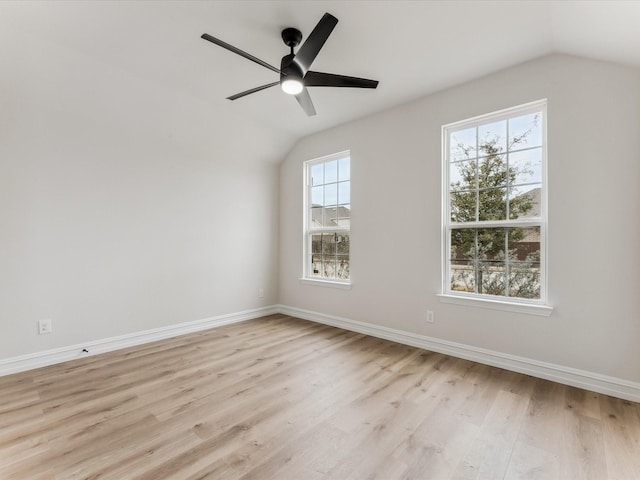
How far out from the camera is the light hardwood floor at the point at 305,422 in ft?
5.41

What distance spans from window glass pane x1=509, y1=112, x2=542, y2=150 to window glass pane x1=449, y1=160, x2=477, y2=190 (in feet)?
1.27

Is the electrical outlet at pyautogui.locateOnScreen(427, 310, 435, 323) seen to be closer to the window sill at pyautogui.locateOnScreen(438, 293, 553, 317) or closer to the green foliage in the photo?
the window sill at pyautogui.locateOnScreen(438, 293, 553, 317)

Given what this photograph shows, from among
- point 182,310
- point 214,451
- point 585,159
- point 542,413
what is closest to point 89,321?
point 182,310

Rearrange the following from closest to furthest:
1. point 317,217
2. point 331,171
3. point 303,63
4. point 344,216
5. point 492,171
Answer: point 303,63 < point 492,171 < point 344,216 < point 331,171 < point 317,217

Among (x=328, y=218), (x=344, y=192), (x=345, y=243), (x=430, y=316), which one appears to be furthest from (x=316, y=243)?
(x=430, y=316)

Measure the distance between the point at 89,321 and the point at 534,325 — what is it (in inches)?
169

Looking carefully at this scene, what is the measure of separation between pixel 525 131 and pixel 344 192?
215cm

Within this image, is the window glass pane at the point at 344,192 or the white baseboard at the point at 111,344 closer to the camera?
the white baseboard at the point at 111,344

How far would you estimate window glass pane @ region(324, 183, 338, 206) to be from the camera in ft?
14.6

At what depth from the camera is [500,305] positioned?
291cm

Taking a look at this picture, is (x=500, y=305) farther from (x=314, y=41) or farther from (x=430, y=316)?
(x=314, y=41)

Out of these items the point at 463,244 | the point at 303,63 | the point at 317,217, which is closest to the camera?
the point at 303,63

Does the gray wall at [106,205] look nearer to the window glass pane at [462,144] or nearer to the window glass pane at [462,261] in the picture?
the window glass pane at [462,144]

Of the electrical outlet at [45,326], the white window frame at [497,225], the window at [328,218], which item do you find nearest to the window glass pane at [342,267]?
the window at [328,218]
